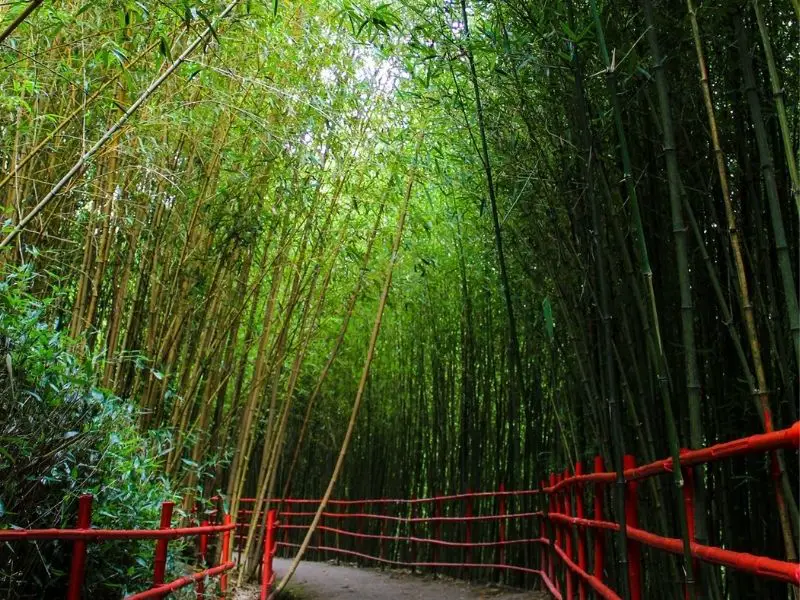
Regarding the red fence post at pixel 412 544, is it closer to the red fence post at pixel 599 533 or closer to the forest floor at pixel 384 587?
the forest floor at pixel 384 587

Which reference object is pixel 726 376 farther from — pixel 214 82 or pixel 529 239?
pixel 214 82

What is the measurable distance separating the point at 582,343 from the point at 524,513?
105 inches

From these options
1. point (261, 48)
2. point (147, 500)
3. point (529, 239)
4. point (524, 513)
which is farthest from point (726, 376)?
point (524, 513)

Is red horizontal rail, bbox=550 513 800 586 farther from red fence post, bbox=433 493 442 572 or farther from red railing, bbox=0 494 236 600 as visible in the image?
red fence post, bbox=433 493 442 572

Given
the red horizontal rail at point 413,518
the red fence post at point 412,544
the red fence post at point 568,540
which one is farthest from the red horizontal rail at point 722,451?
the red fence post at point 412,544

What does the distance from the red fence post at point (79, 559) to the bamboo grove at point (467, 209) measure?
71 centimetres

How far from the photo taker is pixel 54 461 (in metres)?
2.11

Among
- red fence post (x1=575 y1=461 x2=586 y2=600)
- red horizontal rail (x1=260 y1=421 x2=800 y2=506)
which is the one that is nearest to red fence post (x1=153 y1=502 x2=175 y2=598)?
red horizontal rail (x1=260 y1=421 x2=800 y2=506)

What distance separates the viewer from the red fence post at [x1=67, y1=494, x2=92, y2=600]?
66.1 inches

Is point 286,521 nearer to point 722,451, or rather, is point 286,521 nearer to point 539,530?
point 539,530

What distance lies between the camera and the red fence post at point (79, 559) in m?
1.68

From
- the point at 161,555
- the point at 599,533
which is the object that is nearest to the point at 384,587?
the point at 599,533

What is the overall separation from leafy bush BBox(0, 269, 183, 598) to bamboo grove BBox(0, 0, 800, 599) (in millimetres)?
243

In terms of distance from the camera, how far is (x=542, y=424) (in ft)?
15.0
